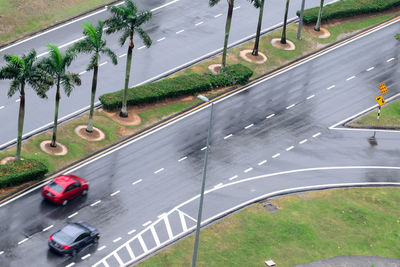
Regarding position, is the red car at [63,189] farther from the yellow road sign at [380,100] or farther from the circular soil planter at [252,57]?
the yellow road sign at [380,100]

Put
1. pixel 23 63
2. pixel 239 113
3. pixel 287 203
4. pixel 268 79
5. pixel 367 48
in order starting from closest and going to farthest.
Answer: pixel 23 63
pixel 287 203
pixel 239 113
pixel 268 79
pixel 367 48

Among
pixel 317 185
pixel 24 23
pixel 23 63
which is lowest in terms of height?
pixel 317 185

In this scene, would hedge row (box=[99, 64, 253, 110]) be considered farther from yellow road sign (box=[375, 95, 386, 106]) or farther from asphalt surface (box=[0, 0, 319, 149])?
yellow road sign (box=[375, 95, 386, 106])

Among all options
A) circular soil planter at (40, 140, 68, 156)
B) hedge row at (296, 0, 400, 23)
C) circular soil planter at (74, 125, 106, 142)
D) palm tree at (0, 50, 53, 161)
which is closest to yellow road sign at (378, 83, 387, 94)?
hedge row at (296, 0, 400, 23)

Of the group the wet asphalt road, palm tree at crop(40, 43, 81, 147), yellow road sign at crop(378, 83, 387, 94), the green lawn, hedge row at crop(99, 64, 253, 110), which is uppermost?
palm tree at crop(40, 43, 81, 147)

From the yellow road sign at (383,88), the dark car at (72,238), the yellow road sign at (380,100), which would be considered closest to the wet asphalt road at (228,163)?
the dark car at (72,238)

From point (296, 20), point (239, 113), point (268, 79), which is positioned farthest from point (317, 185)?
point (296, 20)

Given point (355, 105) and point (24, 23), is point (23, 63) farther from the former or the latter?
point (355, 105)
